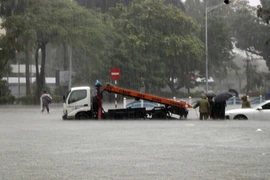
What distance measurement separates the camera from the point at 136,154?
50.8ft

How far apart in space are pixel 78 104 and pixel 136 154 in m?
17.9

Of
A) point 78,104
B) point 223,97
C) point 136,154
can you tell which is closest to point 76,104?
point 78,104

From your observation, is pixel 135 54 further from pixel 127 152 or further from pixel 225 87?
pixel 225 87

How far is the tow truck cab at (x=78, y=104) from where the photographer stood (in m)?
33.1

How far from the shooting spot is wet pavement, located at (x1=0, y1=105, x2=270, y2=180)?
12.0 meters

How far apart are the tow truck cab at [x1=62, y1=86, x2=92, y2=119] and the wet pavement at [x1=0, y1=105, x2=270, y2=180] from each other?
904 centimetres

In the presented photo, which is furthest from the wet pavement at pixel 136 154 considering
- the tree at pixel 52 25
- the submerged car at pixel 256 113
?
the tree at pixel 52 25

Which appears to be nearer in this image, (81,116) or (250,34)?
(81,116)

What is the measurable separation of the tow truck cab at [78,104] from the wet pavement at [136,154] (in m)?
9.04

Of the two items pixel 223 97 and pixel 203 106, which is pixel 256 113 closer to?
pixel 223 97

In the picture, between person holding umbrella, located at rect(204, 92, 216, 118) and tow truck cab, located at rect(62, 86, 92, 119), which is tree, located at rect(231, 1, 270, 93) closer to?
person holding umbrella, located at rect(204, 92, 216, 118)

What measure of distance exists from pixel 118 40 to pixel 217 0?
51.5 metres

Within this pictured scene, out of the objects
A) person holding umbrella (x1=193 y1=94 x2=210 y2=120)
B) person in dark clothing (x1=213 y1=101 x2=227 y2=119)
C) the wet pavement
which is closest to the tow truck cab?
person holding umbrella (x1=193 y1=94 x2=210 y2=120)

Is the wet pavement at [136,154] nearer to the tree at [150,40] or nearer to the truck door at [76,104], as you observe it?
the truck door at [76,104]
